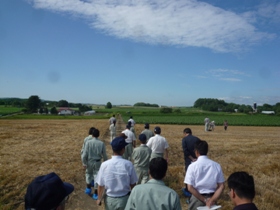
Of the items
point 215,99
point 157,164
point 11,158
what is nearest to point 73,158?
point 11,158

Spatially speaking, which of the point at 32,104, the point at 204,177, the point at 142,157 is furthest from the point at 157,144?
the point at 32,104

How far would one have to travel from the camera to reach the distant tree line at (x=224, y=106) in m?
111

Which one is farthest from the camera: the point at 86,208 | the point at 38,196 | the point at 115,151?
the point at 86,208

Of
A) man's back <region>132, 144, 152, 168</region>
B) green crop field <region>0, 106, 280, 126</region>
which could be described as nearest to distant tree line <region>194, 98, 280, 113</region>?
green crop field <region>0, 106, 280, 126</region>

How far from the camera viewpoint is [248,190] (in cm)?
272

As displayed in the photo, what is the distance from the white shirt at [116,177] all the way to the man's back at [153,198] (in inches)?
42.3

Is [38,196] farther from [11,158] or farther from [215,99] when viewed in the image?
[215,99]

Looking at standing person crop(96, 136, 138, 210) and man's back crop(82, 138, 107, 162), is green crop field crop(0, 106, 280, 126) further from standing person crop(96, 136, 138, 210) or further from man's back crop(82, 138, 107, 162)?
standing person crop(96, 136, 138, 210)

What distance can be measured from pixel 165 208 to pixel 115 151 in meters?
1.58

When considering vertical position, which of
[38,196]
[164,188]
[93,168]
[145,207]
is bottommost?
[93,168]

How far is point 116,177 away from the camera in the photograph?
13.0 feet

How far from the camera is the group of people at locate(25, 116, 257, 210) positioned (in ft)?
7.09

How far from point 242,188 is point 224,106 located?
438 feet

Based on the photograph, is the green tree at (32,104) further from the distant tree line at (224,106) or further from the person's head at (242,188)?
the person's head at (242,188)
